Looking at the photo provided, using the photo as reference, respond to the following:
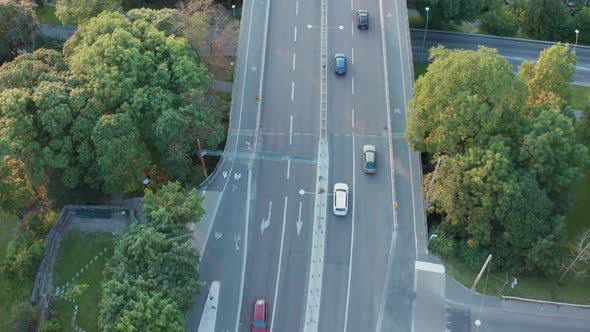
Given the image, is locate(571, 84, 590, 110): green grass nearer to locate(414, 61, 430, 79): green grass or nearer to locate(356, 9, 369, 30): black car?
locate(414, 61, 430, 79): green grass

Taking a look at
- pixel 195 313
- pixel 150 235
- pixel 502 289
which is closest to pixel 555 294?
pixel 502 289

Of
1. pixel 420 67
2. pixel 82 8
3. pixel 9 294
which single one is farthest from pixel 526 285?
pixel 82 8

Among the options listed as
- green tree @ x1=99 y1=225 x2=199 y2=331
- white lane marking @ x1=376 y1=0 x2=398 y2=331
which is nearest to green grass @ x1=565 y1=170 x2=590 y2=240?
white lane marking @ x1=376 y1=0 x2=398 y2=331

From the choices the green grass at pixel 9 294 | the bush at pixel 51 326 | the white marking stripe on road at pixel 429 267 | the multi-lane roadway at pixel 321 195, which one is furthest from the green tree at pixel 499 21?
the bush at pixel 51 326

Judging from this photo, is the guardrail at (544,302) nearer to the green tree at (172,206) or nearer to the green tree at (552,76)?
the green tree at (552,76)

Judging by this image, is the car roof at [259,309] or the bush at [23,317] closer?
the car roof at [259,309]

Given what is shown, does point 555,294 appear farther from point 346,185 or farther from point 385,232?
point 346,185
